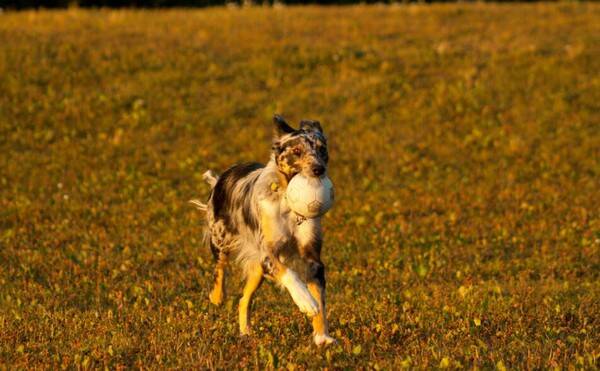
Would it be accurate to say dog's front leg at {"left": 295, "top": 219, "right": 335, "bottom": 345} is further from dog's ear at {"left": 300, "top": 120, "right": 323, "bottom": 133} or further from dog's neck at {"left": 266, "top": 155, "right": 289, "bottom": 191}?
dog's ear at {"left": 300, "top": 120, "right": 323, "bottom": 133}

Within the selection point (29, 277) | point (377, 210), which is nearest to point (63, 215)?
point (29, 277)

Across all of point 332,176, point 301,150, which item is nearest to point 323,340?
point 301,150

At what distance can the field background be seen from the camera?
8617 millimetres

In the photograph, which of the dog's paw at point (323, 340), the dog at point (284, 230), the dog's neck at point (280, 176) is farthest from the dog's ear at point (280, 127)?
the dog's paw at point (323, 340)

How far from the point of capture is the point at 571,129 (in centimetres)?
2208

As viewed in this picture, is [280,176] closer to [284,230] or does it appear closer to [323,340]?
[284,230]

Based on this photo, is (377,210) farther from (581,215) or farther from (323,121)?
(323,121)

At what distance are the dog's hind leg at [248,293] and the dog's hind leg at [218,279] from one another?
51.7 inches

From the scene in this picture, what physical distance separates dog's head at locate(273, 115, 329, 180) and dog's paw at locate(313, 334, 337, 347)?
1.47 metres

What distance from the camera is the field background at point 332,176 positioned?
8.62 meters

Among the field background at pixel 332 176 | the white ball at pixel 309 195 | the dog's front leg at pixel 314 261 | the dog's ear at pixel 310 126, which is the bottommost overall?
the field background at pixel 332 176

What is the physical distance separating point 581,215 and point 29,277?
9.81 meters

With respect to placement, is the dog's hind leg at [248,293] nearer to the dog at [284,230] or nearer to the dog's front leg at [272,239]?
the dog at [284,230]

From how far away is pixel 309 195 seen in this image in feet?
25.0
